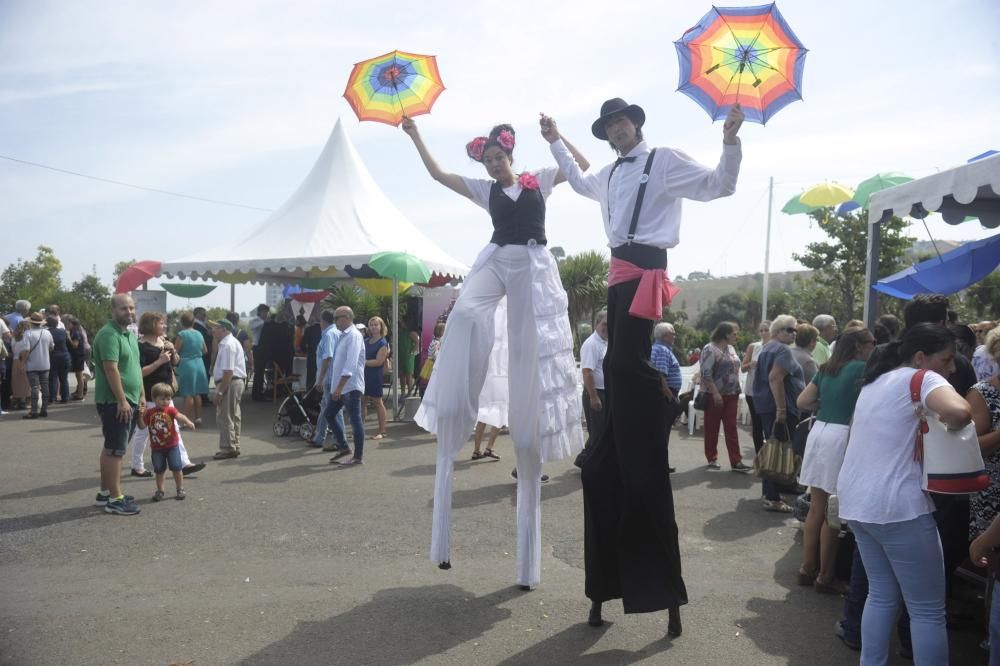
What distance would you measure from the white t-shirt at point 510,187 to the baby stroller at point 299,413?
6.49m

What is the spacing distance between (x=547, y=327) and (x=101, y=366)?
4015 millimetres

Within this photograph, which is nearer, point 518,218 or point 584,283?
point 518,218

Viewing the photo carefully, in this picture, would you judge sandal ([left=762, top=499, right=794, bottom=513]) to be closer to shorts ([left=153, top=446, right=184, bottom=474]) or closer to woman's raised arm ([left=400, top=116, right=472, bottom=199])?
woman's raised arm ([left=400, top=116, right=472, bottom=199])

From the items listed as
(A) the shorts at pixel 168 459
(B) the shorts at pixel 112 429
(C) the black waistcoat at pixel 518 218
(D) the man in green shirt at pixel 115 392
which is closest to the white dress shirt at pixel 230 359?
(A) the shorts at pixel 168 459

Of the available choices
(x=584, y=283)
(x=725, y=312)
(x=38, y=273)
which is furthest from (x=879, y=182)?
(x=38, y=273)

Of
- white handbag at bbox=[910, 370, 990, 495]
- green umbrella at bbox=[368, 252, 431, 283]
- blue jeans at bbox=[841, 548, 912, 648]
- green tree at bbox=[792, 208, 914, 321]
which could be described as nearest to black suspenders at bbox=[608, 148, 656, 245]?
white handbag at bbox=[910, 370, 990, 495]

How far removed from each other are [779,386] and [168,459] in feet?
18.1

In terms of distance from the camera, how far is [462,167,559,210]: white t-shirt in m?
4.41

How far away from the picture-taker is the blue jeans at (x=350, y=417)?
864 cm

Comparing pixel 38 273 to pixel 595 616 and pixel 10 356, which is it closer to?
pixel 10 356

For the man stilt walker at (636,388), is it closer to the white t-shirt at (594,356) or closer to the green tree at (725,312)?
the white t-shirt at (594,356)

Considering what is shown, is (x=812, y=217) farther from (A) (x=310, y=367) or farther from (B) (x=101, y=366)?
(B) (x=101, y=366)

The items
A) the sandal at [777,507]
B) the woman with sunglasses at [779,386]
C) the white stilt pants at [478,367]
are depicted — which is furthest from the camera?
the sandal at [777,507]

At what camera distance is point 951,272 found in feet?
24.8
